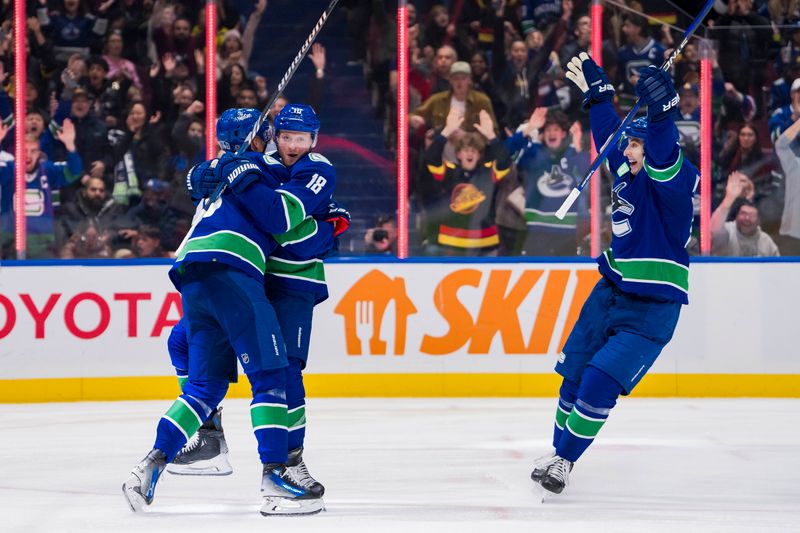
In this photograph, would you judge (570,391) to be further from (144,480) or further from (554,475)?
(144,480)

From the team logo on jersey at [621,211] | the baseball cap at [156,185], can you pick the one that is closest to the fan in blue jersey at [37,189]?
the baseball cap at [156,185]

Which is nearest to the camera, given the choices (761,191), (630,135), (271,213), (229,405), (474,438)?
(271,213)

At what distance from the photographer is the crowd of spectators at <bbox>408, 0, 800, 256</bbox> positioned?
235 inches

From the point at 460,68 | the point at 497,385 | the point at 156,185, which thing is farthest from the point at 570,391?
the point at 156,185

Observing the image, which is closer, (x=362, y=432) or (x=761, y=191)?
(x=362, y=432)

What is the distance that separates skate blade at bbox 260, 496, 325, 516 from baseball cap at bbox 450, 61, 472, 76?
3.24 m

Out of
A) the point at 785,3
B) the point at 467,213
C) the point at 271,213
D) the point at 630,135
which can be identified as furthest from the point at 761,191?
the point at 271,213

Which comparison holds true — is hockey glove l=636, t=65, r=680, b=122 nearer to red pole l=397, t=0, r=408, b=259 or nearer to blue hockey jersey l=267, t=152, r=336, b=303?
blue hockey jersey l=267, t=152, r=336, b=303

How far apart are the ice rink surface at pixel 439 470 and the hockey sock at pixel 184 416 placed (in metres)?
0.19

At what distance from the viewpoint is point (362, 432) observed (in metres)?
4.84

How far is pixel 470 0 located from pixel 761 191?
1697 mm

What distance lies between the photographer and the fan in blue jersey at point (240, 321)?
3182 mm

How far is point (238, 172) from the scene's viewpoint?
316 cm

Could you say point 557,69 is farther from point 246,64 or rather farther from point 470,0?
point 246,64
